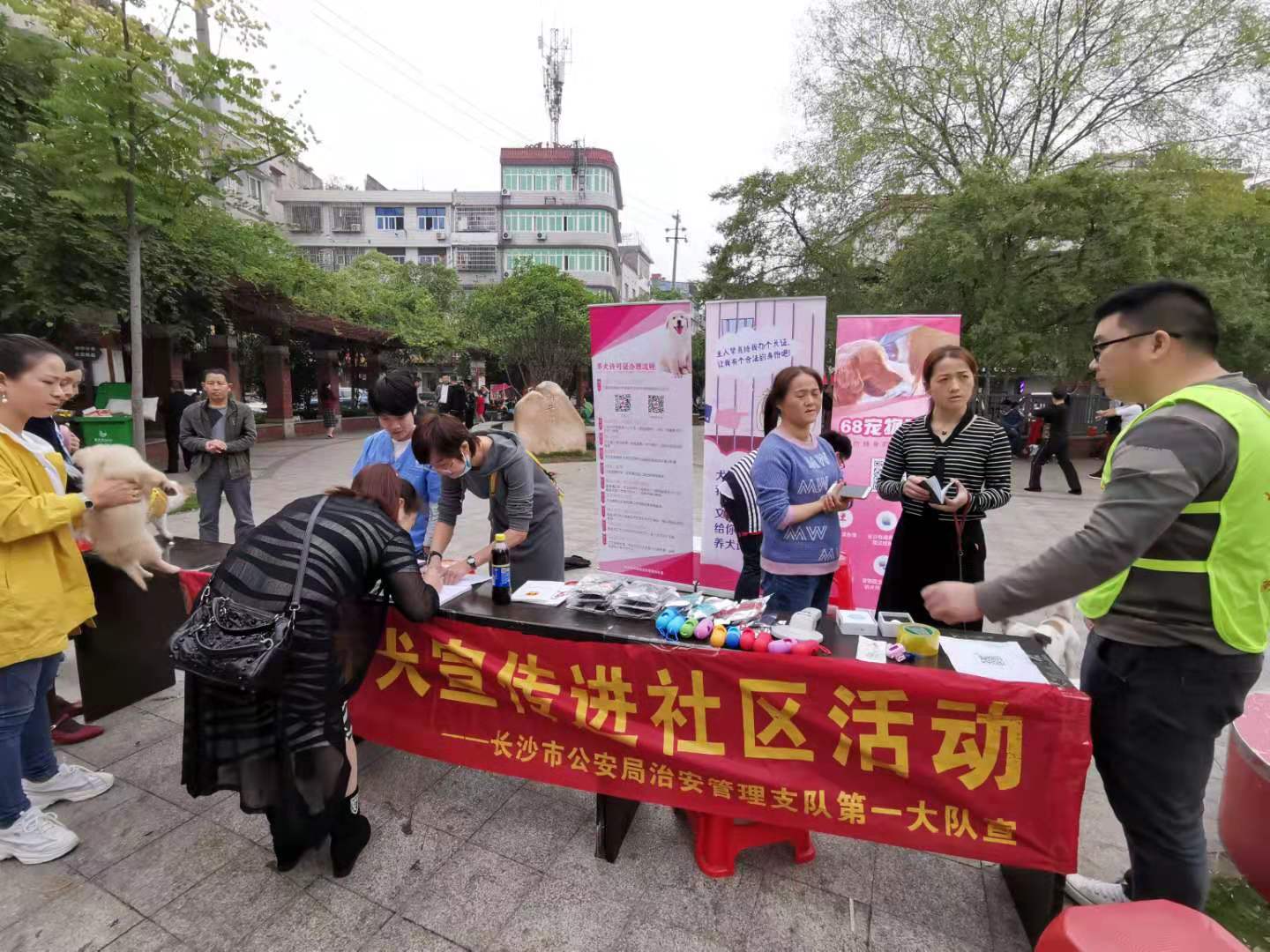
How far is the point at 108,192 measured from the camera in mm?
5555

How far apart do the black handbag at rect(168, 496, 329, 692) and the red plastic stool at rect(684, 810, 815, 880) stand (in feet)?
4.91

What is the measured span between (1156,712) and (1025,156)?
15.6 meters

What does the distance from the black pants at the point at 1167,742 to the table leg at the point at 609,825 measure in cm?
153

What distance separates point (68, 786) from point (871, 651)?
3199 mm

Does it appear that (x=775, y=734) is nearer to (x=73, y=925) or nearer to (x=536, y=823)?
(x=536, y=823)

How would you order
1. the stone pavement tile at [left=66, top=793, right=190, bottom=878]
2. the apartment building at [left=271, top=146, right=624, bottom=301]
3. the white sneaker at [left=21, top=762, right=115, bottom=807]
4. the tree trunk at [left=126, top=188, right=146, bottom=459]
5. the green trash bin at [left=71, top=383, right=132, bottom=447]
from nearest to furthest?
the stone pavement tile at [left=66, top=793, right=190, bottom=878], the white sneaker at [left=21, top=762, right=115, bottom=807], the tree trunk at [left=126, top=188, right=146, bottom=459], the green trash bin at [left=71, top=383, right=132, bottom=447], the apartment building at [left=271, top=146, right=624, bottom=301]

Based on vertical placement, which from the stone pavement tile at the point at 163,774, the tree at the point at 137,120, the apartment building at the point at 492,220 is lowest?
the stone pavement tile at the point at 163,774

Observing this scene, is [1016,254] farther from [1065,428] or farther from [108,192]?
[108,192]

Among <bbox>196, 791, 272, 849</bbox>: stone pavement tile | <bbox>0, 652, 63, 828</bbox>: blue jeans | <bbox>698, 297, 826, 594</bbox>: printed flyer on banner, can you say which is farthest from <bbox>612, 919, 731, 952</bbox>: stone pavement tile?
<bbox>698, 297, 826, 594</bbox>: printed flyer on banner

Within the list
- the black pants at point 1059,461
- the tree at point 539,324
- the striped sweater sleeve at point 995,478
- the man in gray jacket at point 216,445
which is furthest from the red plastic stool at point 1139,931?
the tree at point 539,324

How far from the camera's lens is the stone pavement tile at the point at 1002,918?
1863mm

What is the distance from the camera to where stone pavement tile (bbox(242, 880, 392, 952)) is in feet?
6.12

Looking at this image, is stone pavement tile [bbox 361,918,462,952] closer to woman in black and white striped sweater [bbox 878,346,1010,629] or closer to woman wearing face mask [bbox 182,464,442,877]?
woman wearing face mask [bbox 182,464,442,877]

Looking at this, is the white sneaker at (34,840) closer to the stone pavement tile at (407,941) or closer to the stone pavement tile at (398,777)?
the stone pavement tile at (398,777)
